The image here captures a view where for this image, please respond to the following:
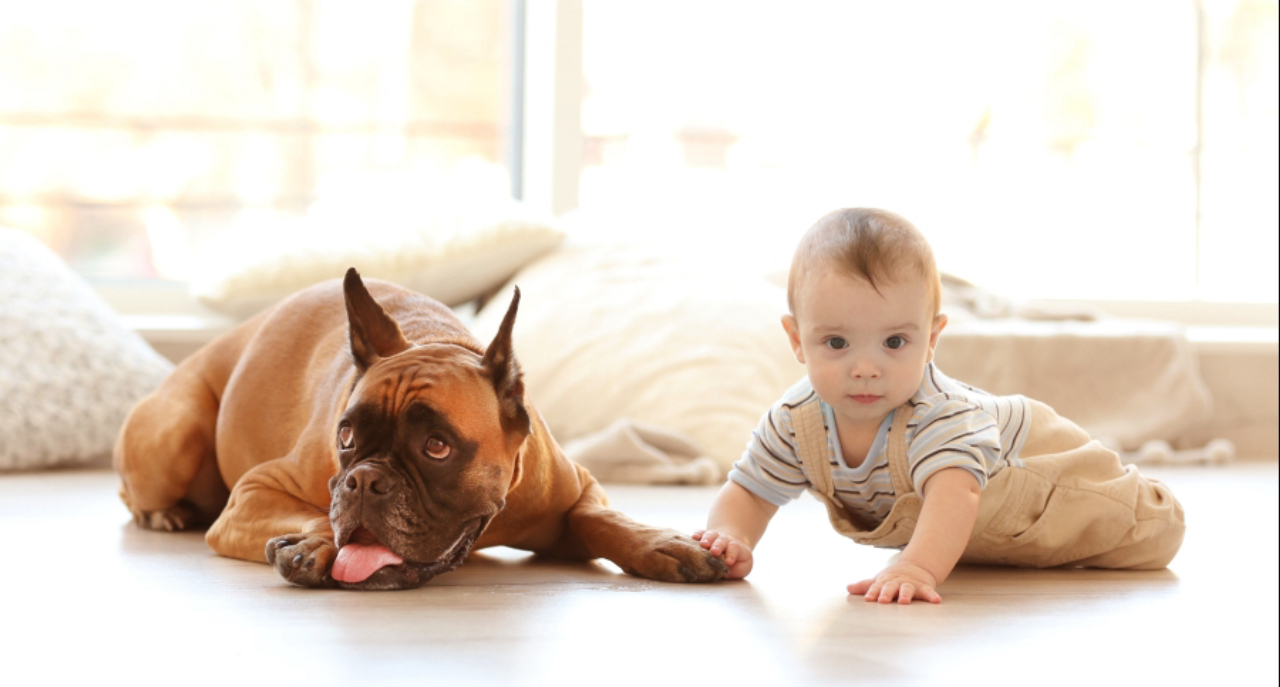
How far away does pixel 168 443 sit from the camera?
1.94m

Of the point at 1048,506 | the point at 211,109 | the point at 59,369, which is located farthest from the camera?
the point at 211,109

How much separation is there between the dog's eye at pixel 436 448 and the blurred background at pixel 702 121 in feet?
8.06

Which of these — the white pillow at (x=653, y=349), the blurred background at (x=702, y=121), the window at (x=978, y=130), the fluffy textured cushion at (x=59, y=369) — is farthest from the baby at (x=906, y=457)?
Answer: the window at (x=978, y=130)

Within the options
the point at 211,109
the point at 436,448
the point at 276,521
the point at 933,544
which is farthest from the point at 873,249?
the point at 211,109

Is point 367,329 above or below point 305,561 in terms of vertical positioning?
above

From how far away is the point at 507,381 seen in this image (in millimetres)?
1431

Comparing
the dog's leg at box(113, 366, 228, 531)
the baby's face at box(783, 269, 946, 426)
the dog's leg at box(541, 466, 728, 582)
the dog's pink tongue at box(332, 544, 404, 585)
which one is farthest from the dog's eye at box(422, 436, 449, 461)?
the dog's leg at box(113, 366, 228, 531)

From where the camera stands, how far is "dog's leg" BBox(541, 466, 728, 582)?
1530 mm

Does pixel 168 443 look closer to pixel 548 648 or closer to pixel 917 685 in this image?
pixel 548 648

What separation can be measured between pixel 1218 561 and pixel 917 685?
972 mm

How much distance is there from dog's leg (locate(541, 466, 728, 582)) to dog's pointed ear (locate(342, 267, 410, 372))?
14.0 inches

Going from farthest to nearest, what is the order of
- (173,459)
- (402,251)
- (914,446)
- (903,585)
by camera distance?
1. (402,251)
2. (173,459)
3. (914,446)
4. (903,585)

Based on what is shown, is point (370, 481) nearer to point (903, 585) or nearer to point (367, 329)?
point (367, 329)

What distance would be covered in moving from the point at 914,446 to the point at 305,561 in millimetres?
758
